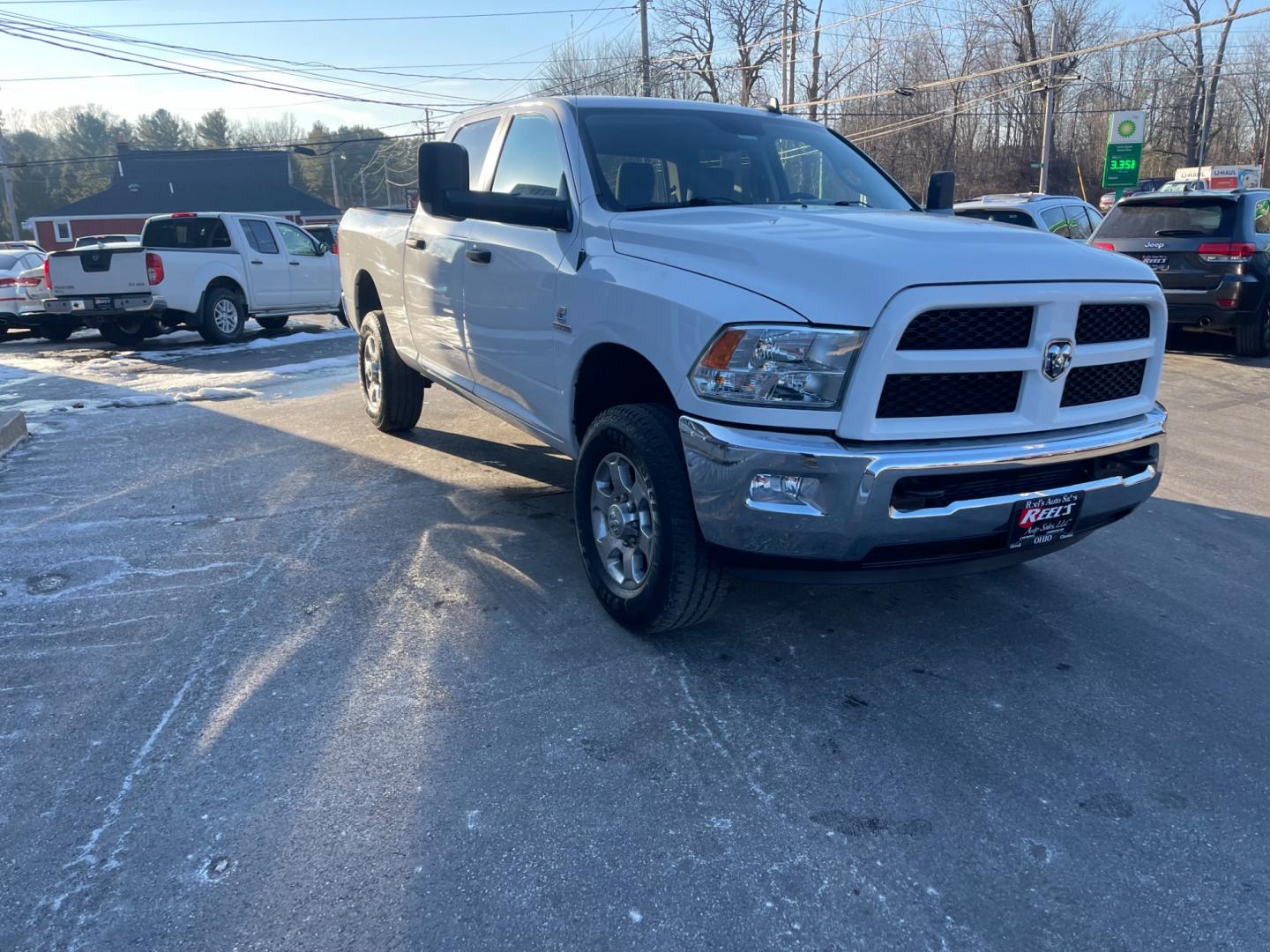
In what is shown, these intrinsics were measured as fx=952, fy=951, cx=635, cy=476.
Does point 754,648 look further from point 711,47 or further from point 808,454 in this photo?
point 711,47

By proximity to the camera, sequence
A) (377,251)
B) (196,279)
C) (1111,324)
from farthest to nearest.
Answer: (196,279) → (377,251) → (1111,324)

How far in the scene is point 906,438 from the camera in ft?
9.62

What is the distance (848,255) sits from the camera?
3033mm

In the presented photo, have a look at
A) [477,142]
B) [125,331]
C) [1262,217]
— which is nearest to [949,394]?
[477,142]

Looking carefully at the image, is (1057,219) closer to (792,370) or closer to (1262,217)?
(1262,217)

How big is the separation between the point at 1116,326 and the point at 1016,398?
0.57 metres

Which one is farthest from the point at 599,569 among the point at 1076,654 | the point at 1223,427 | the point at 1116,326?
the point at 1223,427

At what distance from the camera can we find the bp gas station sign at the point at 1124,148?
33875 mm

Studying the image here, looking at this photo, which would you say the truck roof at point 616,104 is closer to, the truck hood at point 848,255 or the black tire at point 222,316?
the truck hood at point 848,255

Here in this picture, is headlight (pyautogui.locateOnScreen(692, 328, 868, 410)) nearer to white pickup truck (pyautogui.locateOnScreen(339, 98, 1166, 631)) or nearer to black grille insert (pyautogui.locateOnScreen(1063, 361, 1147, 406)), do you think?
white pickup truck (pyautogui.locateOnScreen(339, 98, 1166, 631))

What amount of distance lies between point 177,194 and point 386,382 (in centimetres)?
5405

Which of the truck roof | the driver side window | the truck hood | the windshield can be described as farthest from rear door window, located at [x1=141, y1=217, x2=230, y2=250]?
the truck hood

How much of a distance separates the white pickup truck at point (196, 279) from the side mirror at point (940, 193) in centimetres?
1127

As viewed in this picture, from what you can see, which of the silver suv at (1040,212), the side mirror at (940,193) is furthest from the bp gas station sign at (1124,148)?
the side mirror at (940,193)
